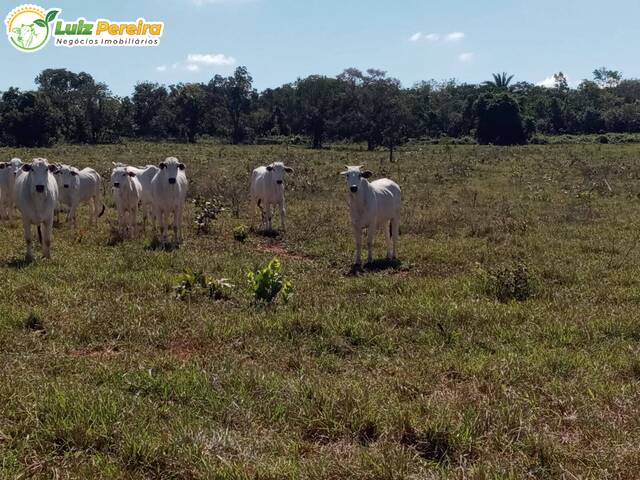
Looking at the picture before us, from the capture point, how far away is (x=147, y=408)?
5.09m

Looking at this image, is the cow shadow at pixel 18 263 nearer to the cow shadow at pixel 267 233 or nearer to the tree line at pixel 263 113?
the cow shadow at pixel 267 233

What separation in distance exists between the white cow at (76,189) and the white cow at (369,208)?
7590mm

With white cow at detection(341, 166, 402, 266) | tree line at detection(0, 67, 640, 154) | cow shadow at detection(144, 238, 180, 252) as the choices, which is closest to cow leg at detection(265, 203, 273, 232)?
cow shadow at detection(144, 238, 180, 252)

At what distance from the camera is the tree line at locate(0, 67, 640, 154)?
63.1m

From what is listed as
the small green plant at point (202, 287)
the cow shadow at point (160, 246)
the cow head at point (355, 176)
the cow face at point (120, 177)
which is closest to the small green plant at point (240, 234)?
the cow shadow at point (160, 246)

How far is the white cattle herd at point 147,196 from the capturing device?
11516 millimetres

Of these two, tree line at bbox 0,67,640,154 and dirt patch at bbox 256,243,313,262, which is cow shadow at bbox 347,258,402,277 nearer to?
dirt patch at bbox 256,243,313,262

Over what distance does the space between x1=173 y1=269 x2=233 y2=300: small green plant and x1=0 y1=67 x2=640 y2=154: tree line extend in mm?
50850

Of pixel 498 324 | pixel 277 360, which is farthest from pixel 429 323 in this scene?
pixel 277 360

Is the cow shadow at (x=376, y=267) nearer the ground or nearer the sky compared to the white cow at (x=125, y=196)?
nearer the ground

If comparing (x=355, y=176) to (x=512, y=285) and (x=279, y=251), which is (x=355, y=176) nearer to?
(x=279, y=251)

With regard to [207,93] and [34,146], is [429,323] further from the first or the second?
[207,93]

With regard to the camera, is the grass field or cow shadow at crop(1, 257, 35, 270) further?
cow shadow at crop(1, 257, 35, 270)

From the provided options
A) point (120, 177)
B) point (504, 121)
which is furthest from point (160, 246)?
point (504, 121)
